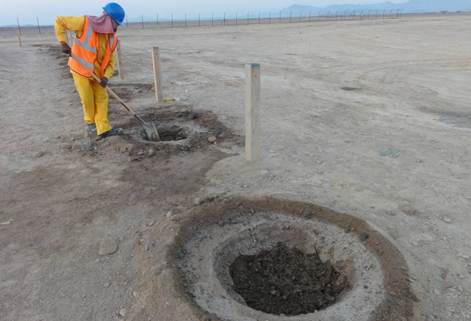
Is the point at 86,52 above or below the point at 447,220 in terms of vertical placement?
above

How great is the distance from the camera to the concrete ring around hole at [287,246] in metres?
2.59

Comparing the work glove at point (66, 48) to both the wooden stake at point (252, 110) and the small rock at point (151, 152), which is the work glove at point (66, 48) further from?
the wooden stake at point (252, 110)

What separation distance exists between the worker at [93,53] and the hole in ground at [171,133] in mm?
696

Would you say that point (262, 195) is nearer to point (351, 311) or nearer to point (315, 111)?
point (351, 311)

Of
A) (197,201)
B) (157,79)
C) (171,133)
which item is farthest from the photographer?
(157,79)

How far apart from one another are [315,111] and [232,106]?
1.61 meters

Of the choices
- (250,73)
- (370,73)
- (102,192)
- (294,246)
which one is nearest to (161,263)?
(294,246)

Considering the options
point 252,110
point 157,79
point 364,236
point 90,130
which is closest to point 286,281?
point 364,236

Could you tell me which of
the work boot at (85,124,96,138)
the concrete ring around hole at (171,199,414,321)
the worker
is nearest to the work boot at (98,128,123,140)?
the worker

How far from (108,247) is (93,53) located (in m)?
3.21

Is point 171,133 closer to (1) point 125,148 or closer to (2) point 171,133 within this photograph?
(2) point 171,133

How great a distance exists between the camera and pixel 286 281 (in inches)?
127

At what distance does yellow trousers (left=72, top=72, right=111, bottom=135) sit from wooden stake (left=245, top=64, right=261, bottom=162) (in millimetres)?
2295

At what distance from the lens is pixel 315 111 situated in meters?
7.39
